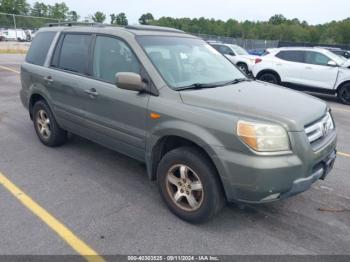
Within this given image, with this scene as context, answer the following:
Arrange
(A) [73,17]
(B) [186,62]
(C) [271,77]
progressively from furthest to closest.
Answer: (A) [73,17], (C) [271,77], (B) [186,62]

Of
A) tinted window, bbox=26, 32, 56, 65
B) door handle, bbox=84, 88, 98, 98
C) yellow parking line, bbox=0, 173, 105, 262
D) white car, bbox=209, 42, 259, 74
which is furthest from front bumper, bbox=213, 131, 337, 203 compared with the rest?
white car, bbox=209, 42, 259, 74

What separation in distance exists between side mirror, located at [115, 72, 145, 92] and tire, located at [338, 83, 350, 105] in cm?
901

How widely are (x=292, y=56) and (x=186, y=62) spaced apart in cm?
857

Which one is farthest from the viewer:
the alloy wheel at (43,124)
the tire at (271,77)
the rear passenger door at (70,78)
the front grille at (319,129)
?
the tire at (271,77)

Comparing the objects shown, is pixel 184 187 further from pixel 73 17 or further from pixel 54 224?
pixel 73 17

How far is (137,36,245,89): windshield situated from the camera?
11.8 feet

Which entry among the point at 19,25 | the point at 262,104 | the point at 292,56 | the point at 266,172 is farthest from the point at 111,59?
the point at 19,25

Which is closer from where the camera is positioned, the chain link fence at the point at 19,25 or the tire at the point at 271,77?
the tire at the point at 271,77

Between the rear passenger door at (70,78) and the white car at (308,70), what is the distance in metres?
8.40

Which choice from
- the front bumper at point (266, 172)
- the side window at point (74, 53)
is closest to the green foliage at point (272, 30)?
the side window at point (74, 53)

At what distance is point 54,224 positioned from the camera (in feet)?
10.6

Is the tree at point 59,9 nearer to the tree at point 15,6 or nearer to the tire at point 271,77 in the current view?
the tree at point 15,6

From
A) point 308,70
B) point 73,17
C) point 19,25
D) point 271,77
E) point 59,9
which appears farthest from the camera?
point 59,9

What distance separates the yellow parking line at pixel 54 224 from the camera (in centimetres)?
286
